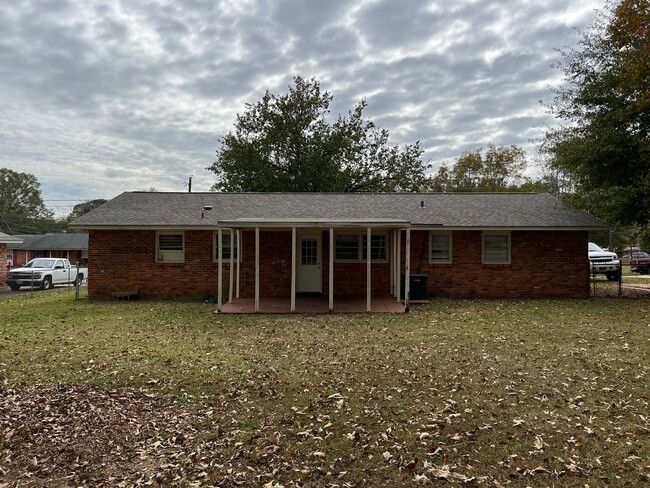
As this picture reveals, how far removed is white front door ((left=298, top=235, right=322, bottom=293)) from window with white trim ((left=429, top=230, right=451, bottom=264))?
372 centimetres

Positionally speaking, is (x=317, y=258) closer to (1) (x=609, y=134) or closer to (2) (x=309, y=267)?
(2) (x=309, y=267)

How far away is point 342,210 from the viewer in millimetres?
15844

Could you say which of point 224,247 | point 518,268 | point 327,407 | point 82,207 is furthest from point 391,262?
point 82,207

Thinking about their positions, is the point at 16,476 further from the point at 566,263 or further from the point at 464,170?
the point at 464,170

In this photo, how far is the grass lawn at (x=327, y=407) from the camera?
3.65 metres

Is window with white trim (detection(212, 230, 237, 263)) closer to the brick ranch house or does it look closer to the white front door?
the brick ranch house

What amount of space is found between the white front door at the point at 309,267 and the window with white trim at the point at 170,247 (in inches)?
152

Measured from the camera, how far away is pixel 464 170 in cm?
4188

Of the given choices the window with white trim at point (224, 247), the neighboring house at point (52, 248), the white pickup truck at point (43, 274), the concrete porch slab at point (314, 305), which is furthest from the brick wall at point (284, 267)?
the neighboring house at point (52, 248)

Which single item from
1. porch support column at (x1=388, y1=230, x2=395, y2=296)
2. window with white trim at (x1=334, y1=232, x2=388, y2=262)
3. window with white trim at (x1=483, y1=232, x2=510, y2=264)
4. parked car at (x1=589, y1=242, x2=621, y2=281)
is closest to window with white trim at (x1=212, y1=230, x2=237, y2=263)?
window with white trim at (x1=334, y1=232, x2=388, y2=262)

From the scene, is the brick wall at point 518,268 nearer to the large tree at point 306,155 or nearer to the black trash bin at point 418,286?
the black trash bin at point 418,286

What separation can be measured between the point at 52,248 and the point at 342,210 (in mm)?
32690

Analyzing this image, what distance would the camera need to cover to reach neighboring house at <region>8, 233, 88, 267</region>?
38000mm

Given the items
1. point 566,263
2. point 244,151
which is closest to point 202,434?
point 566,263
